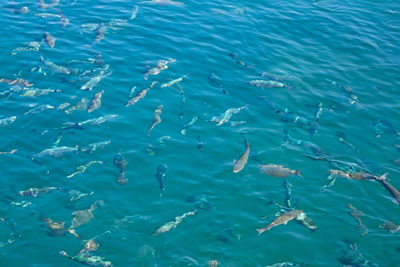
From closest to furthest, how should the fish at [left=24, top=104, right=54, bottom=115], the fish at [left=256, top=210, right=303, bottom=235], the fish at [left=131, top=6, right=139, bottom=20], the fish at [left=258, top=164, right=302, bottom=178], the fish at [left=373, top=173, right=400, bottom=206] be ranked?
1. the fish at [left=256, top=210, right=303, bottom=235]
2. the fish at [left=373, top=173, right=400, bottom=206]
3. the fish at [left=258, top=164, right=302, bottom=178]
4. the fish at [left=24, top=104, right=54, bottom=115]
5. the fish at [left=131, top=6, right=139, bottom=20]

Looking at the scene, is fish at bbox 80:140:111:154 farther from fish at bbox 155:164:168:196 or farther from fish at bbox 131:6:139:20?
fish at bbox 131:6:139:20

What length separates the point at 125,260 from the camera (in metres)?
8.58

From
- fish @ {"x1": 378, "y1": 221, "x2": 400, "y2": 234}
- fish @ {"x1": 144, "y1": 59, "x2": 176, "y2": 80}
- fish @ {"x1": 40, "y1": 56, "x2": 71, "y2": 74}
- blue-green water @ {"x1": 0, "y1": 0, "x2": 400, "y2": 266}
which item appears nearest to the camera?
blue-green water @ {"x1": 0, "y1": 0, "x2": 400, "y2": 266}

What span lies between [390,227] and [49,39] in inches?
596

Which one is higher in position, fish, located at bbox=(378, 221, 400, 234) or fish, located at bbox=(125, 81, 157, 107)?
fish, located at bbox=(125, 81, 157, 107)

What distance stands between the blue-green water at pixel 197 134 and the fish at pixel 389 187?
0.11m

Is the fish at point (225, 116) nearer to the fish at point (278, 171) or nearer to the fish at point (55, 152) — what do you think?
the fish at point (278, 171)

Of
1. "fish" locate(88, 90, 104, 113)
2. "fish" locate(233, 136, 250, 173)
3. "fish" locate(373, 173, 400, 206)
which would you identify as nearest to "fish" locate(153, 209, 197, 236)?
"fish" locate(233, 136, 250, 173)

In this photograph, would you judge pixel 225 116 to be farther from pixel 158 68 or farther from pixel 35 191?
pixel 35 191

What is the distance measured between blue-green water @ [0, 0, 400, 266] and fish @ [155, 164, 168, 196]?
14 centimetres

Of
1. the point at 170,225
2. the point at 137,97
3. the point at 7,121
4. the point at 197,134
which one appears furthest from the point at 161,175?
the point at 7,121

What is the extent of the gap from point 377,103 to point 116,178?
10506 mm

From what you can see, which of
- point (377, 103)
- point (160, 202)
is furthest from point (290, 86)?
point (160, 202)

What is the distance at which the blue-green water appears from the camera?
9.20 meters
